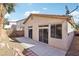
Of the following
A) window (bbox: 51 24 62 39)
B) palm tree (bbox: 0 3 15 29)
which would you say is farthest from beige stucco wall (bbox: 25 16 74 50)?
palm tree (bbox: 0 3 15 29)

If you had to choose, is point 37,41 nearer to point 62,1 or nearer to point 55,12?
point 55,12

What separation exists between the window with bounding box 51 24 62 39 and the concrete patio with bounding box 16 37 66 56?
0.63 ft

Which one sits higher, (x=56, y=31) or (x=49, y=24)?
(x=49, y=24)

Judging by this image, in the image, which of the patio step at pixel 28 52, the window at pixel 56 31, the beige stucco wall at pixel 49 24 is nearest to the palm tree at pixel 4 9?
the beige stucco wall at pixel 49 24

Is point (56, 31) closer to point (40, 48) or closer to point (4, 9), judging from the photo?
point (40, 48)

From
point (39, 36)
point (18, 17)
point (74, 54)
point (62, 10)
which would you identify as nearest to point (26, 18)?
point (18, 17)

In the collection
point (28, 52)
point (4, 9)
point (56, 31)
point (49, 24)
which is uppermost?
point (4, 9)

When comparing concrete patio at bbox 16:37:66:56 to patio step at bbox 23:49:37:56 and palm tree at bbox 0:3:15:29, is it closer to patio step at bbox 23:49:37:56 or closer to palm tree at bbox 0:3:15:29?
patio step at bbox 23:49:37:56

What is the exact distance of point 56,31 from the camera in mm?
2664

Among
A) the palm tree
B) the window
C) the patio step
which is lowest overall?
the patio step

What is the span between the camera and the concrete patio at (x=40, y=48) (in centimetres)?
263

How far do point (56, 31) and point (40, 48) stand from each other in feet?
1.17

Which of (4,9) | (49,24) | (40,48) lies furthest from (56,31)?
(4,9)

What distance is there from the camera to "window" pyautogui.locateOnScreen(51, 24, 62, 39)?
262 centimetres
